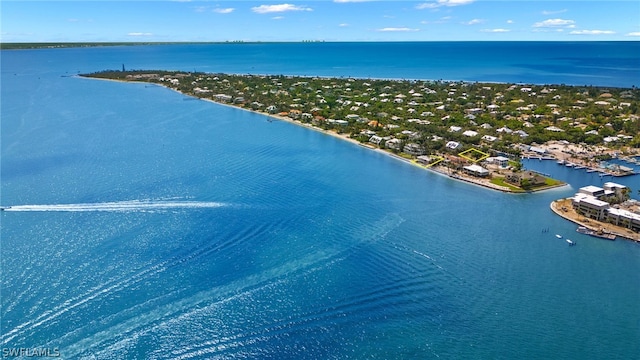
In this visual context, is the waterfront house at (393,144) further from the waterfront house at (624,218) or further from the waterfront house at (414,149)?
the waterfront house at (624,218)

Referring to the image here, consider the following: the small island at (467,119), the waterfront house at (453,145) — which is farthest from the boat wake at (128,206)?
the waterfront house at (453,145)

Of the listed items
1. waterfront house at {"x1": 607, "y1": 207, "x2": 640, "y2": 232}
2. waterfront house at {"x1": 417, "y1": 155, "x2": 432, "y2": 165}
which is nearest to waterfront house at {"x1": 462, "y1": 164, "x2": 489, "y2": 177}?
waterfront house at {"x1": 417, "y1": 155, "x2": 432, "y2": 165}

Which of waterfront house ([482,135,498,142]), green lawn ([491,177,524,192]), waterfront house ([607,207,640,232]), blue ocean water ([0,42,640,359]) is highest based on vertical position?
waterfront house ([482,135,498,142])

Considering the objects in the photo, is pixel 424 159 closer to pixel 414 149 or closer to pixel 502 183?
pixel 414 149

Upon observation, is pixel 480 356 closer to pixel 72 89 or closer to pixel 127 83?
pixel 72 89

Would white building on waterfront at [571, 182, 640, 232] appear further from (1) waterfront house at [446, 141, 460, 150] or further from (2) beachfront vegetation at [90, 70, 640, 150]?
(1) waterfront house at [446, 141, 460, 150]

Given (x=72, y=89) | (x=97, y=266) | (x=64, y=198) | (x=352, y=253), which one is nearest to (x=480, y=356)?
(x=352, y=253)
